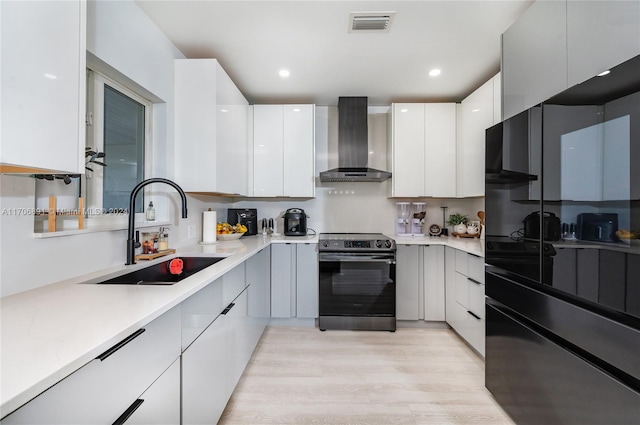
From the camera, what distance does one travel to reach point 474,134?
2605 mm

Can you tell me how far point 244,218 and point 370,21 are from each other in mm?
2245

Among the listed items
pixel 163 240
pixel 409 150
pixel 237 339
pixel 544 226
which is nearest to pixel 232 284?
pixel 237 339

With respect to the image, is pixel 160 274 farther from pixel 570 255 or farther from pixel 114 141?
pixel 570 255

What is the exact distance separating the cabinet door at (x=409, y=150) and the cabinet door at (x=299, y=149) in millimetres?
900

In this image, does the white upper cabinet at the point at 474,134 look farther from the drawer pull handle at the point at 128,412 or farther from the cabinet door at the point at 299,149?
the drawer pull handle at the point at 128,412

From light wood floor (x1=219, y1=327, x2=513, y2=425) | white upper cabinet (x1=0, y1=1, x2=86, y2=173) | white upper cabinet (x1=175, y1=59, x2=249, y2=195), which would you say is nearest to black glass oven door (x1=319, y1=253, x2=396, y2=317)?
light wood floor (x1=219, y1=327, x2=513, y2=425)

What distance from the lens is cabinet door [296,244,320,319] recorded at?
2779mm

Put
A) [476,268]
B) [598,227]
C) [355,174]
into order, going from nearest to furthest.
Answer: [598,227] < [476,268] < [355,174]

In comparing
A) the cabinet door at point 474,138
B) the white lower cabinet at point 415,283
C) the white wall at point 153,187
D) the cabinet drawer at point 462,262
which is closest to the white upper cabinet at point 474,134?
the cabinet door at point 474,138

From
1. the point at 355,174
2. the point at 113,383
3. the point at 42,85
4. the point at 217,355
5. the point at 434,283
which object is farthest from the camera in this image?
the point at 355,174

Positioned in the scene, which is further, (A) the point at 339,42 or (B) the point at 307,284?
(B) the point at 307,284

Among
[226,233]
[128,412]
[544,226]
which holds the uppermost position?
[544,226]

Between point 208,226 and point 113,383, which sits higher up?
point 208,226

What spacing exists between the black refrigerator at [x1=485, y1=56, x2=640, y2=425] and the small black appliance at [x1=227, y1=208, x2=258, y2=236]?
7.87ft
